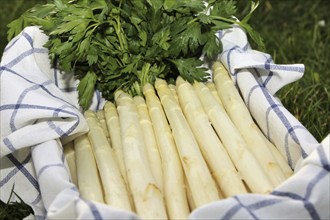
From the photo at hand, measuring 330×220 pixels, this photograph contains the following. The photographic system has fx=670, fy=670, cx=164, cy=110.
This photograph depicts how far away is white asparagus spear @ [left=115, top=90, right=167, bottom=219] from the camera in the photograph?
1379 mm

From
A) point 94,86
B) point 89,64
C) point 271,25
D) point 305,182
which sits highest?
point 305,182

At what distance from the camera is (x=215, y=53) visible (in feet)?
5.95

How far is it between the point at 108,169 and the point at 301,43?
154 centimetres

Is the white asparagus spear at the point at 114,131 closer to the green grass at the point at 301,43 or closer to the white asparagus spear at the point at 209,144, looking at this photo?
the white asparagus spear at the point at 209,144

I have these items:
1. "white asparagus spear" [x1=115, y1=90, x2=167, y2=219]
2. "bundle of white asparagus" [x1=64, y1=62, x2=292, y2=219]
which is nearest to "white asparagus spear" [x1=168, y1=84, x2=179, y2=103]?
"bundle of white asparagus" [x1=64, y1=62, x2=292, y2=219]

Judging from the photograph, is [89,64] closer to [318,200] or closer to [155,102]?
[155,102]

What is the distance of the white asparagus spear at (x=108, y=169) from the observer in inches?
56.1

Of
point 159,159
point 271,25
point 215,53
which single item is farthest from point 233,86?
point 271,25

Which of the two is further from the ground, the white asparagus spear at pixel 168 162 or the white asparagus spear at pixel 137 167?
the white asparagus spear at pixel 168 162

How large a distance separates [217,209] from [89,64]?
2.03 ft

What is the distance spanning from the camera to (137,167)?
149 cm

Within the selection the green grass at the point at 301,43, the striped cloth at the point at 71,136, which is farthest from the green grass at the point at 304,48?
the striped cloth at the point at 71,136

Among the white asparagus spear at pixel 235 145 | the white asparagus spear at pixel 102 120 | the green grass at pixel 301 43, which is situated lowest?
the green grass at pixel 301 43

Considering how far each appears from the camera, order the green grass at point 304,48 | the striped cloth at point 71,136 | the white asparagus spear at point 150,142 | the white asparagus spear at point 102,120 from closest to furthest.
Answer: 1. the striped cloth at point 71,136
2. the white asparagus spear at point 150,142
3. the white asparagus spear at point 102,120
4. the green grass at point 304,48
